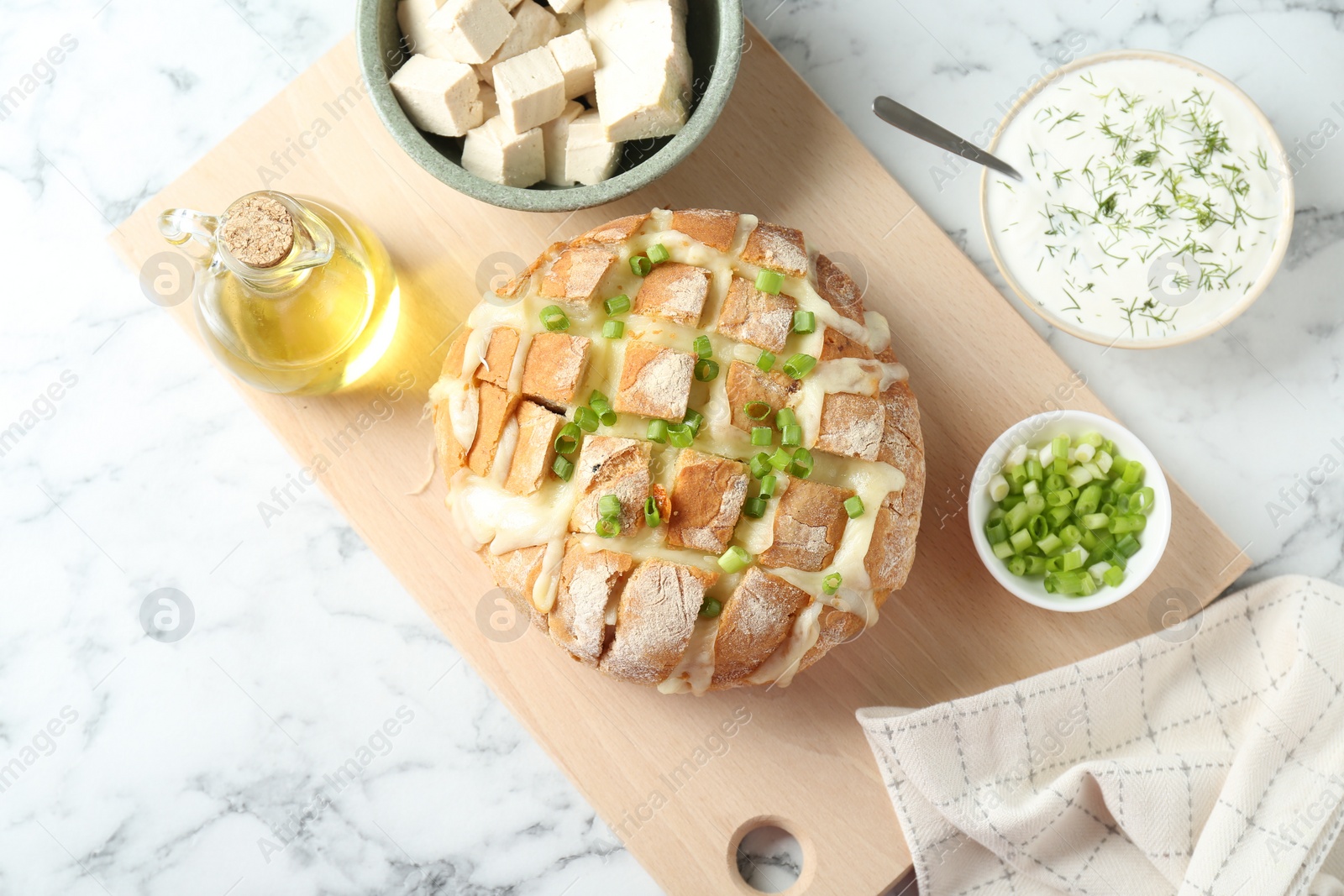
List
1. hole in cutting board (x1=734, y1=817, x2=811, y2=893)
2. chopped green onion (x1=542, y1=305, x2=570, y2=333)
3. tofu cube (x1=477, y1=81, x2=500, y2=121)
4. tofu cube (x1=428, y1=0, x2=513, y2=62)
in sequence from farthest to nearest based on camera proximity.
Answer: hole in cutting board (x1=734, y1=817, x2=811, y2=893) < tofu cube (x1=477, y1=81, x2=500, y2=121) < tofu cube (x1=428, y1=0, x2=513, y2=62) < chopped green onion (x1=542, y1=305, x2=570, y2=333)

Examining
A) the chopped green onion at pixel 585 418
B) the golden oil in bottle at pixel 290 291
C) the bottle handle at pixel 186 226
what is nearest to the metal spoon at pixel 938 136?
the chopped green onion at pixel 585 418

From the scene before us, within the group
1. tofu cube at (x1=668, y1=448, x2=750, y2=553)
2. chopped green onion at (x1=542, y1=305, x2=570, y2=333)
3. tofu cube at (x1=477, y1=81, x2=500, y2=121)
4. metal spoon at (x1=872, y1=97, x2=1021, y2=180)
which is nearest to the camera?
tofu cube at (x1=668, y1=448, x2=750, y2=553)

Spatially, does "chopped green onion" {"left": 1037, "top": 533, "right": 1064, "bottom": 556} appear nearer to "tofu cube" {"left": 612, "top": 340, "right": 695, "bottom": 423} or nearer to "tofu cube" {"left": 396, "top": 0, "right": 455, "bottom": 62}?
"tofu cube" {"left": 612, "top": 340, "right": 695, "bottom": 423}

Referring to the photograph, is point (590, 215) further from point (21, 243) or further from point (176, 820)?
point (176, 820)

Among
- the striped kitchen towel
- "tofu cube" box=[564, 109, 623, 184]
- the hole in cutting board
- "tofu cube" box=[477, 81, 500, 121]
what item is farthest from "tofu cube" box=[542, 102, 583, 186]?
the hole in cutting board

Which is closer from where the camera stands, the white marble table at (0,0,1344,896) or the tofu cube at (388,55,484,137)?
the tofu cube at (388,55,484,137)

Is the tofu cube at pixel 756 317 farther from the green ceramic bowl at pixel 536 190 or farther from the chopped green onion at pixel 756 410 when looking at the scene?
the green ceramic bowl at pixel 536 190

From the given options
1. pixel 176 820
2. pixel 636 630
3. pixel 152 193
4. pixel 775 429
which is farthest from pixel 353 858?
pixel 152 193
